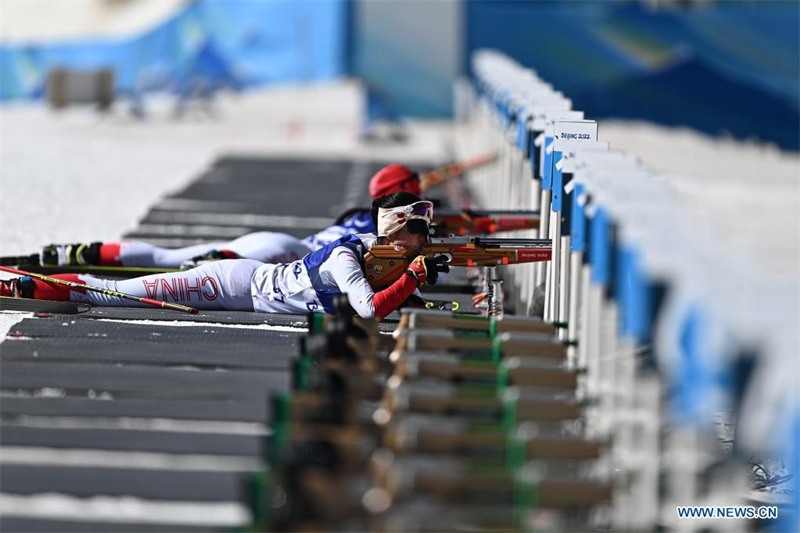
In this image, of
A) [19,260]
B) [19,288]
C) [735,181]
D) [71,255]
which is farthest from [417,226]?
[735,181]

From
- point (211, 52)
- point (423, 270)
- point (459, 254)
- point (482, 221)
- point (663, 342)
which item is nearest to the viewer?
point (663, 342)

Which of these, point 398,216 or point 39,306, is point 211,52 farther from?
point 398,216

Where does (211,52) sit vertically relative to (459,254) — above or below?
above

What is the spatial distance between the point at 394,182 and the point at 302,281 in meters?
1.48

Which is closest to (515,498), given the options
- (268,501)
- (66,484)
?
(268,501)

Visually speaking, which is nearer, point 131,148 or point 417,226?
point 417,226

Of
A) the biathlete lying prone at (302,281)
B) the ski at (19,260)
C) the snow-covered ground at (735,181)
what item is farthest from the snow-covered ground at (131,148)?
the snow-covered ground at (735,181)

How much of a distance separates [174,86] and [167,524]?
2762 cm

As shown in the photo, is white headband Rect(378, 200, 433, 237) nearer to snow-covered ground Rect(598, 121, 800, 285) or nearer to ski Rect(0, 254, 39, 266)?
ski Rect(0, 254, 39, 266)

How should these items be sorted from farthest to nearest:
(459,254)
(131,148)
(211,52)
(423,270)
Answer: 1. (211,52)
2. (131,148)
3. (459,254)
4. (423,270)

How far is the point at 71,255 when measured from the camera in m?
9.75

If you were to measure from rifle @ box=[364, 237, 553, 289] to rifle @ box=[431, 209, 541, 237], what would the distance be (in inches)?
63.9

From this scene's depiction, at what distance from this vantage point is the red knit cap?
31.3ft

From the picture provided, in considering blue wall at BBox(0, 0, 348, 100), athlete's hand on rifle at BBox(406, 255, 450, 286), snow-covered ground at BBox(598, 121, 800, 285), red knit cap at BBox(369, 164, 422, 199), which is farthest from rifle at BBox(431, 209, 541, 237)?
blue wall at BBox(0, 0, 348, 100)
